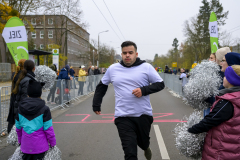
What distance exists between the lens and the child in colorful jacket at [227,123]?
93.5 inches

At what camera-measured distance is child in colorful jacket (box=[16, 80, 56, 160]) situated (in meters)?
3.26

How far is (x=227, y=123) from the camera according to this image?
2406 mm

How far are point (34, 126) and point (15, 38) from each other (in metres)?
4.54

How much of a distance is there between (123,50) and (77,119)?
203 inches

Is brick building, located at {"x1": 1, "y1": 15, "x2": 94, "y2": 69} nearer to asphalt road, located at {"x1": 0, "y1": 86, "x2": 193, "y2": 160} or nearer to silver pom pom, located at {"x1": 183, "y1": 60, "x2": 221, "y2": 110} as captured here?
asphalt road, located at {"x1": 0, "y1": 86, "x2": 193, "y2": 160}

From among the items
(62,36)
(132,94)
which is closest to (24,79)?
(132,94)

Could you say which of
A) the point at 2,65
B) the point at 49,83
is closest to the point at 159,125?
the point at 49,83

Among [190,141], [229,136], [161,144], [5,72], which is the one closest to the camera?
[229,136]

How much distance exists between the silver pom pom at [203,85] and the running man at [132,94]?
543 millimetres

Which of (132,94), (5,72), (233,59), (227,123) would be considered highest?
(233,59)

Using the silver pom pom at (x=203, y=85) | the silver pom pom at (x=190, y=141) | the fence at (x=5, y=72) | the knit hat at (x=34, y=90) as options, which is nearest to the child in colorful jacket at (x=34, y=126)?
the knit hat at (x=34, y=90)

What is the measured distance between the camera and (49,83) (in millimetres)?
4781

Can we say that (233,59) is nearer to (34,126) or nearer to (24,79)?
(34,126)

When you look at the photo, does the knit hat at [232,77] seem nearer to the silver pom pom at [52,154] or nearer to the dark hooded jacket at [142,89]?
the dark hooded jacket at [142,89]
